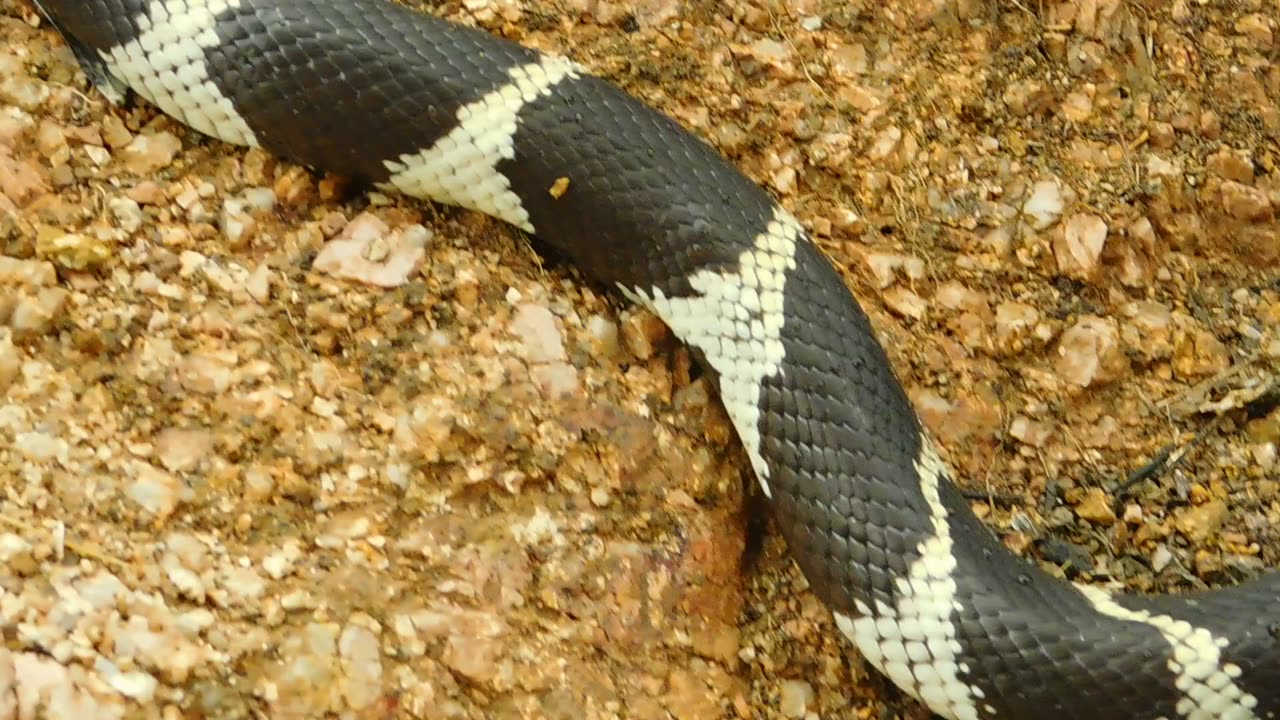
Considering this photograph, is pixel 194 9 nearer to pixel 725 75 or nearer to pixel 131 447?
pixel 131 447

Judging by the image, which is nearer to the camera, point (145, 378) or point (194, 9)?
point (145, 378)

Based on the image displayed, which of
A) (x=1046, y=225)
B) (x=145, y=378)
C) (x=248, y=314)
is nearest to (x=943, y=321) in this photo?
(x=1046, y=225)

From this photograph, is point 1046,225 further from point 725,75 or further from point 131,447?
point 131,447

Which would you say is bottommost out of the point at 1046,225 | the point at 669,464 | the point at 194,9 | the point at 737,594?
the point at 737,594

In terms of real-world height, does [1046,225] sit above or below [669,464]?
above

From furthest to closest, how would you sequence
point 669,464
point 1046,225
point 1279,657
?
1. point 1046,225
2. point 669,464
3. point 1279,657

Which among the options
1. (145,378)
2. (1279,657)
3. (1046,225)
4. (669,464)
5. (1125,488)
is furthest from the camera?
(1046,225)
